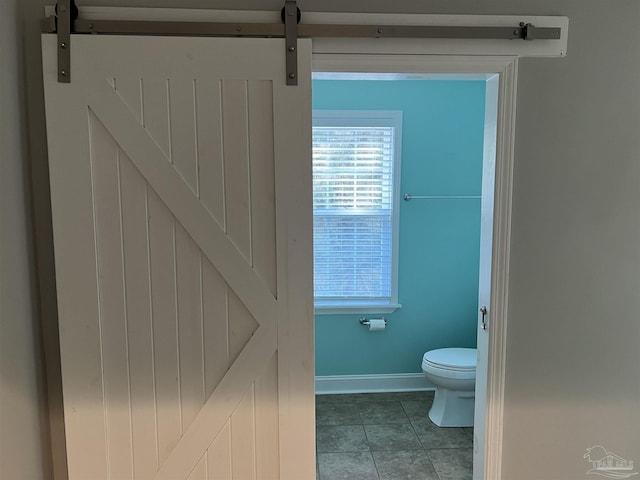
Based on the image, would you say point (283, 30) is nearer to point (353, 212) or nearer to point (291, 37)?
point (291, 37)

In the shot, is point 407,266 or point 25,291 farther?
point 407,266

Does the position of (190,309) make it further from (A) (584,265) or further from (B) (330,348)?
(B) (330,348)

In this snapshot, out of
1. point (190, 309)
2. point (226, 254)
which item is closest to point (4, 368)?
point (190, 309)

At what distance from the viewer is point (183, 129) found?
1.58 metres

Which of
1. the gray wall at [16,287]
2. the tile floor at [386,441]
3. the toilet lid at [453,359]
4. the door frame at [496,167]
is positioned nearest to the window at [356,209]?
the toilet lid at [453,359]

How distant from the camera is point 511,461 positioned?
1.91 metres

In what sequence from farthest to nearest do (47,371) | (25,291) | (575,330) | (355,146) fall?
(355,146) < (575,330) < (47,371) < (25,291)

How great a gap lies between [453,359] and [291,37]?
7.10ft

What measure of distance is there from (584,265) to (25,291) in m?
1.97

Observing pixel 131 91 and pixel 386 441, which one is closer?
pixel 131 91

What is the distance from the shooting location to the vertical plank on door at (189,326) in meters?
1.63

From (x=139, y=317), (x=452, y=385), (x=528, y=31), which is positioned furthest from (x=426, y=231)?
(x=139, y=317)

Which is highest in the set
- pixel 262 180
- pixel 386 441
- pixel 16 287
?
pixel 262 180

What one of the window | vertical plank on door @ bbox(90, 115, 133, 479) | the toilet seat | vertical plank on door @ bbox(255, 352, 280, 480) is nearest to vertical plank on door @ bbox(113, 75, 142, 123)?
vertical plank on door @ bbox(90, 115, 133, 479)
